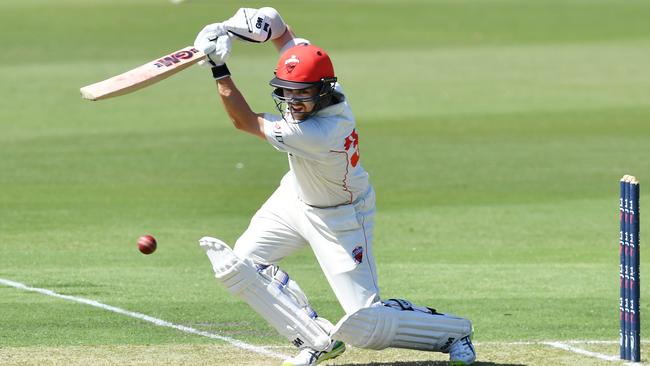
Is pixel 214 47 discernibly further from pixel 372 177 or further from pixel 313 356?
pixel 372 177

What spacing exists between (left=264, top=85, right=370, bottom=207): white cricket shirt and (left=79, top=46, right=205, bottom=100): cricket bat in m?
0.56

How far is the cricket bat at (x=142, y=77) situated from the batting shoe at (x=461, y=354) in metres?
2.23

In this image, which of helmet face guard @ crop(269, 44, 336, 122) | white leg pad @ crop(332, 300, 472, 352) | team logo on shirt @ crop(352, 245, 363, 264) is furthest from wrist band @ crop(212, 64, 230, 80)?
white leg pad @ crop(332, 300, 472, 352)

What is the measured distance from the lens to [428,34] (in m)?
36.8

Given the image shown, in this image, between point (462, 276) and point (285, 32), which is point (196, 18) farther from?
point (285, 32)

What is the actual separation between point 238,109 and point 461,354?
1.92m

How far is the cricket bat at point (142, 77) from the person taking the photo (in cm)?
707

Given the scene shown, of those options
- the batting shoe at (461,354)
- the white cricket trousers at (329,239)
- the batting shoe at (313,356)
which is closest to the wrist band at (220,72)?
the white cricket trousers at (329,239)

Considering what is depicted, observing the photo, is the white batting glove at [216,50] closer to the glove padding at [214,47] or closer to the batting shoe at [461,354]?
the glove padding at [214,47]

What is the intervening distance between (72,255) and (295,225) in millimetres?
4881

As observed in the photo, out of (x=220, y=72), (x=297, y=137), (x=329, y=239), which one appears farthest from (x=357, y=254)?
(x=220, y=72)

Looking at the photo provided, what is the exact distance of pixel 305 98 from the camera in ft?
23.1

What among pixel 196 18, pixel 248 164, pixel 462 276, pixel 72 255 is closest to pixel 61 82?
pixel 248 164

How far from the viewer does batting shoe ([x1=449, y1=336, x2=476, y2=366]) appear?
728 cm
